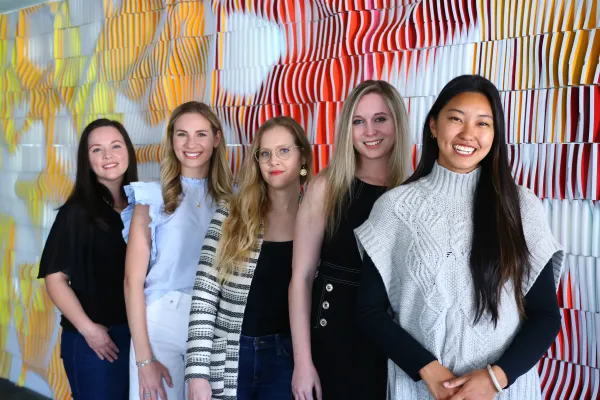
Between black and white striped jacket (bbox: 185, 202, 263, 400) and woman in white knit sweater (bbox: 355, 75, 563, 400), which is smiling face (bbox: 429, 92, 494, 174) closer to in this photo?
woman in white knit sweater (bbox: 355, 75, 563, 400)

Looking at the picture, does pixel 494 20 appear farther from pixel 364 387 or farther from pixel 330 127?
pixel 364 387

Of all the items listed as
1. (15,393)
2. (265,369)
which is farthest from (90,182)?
(15,393)

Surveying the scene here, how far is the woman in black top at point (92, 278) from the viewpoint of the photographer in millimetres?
2521

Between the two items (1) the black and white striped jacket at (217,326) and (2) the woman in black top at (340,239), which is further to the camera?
(1) the black and white striped jacket at (217,326)

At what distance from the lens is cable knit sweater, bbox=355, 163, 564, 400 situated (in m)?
1.51

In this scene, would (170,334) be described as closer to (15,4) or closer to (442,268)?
(442,268)

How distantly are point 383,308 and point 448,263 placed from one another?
0.70ft

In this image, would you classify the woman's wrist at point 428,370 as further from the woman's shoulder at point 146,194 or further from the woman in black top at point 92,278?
the woman in black top at point 92,278

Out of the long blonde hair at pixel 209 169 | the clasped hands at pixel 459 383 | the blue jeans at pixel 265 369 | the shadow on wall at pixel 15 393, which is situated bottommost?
the shadow on wall at pixel 15 393

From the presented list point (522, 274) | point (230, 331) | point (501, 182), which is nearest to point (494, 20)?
point (501, 182)

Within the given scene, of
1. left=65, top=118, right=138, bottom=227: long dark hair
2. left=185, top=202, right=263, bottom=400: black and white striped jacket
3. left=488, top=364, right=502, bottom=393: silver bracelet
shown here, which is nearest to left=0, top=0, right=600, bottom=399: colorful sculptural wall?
left=65, top=118, right=138, bottom=227: long dark hair

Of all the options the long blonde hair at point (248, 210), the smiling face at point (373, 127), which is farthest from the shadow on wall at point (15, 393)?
the smiling face at point (373, 127)

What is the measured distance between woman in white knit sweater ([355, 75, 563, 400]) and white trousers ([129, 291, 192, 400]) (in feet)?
3.22

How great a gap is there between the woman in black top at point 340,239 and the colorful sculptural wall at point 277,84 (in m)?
0.53
